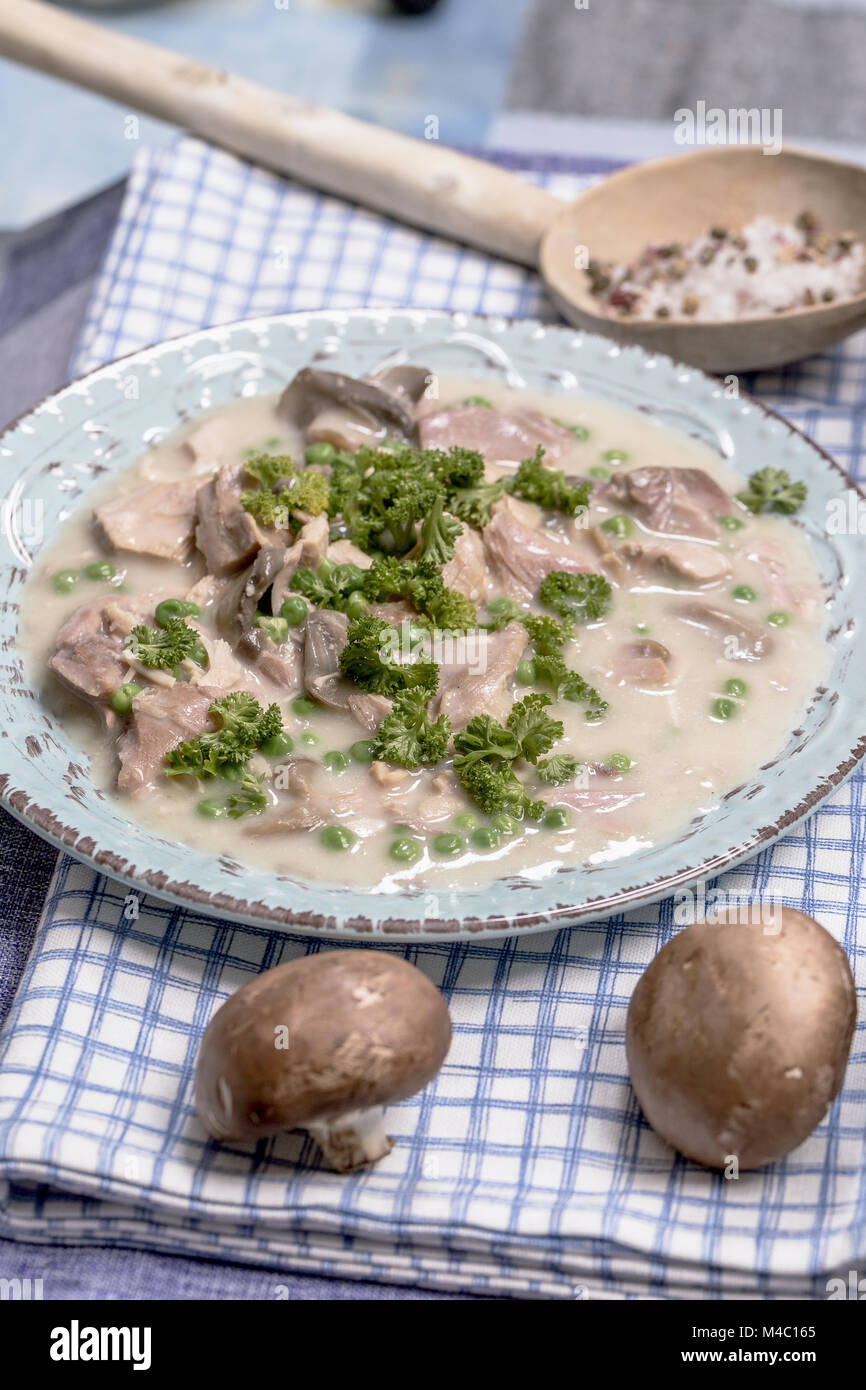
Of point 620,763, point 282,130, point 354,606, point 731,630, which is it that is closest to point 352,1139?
point 620,763

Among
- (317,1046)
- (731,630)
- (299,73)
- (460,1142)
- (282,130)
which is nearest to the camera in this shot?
(317,1046)

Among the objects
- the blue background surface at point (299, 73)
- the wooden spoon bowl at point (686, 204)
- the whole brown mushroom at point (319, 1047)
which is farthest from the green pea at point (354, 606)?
the blue background surface at point (299, 73)

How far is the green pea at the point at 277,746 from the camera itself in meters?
5.22

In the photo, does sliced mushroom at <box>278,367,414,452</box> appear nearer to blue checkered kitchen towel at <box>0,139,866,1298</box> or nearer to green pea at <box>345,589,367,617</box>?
green pea at <box>345,589,367,617</box>

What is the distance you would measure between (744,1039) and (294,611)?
243cm

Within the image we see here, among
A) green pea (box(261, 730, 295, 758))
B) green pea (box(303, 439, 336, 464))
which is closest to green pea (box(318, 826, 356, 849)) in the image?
green pea (box(261, 730, 295, 758))

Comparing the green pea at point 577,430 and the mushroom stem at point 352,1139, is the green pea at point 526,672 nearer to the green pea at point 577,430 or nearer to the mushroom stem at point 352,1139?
the green pea at point 577,430

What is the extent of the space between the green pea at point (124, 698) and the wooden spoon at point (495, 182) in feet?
11.1

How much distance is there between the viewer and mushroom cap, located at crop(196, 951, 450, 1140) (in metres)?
3.99

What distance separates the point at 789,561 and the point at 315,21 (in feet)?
30.8

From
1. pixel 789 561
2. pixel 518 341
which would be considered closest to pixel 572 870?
pixel 789 561

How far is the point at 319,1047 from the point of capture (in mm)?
3984

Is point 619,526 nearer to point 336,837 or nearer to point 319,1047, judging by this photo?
point 336,837

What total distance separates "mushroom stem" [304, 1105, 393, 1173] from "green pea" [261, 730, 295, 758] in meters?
1.41
